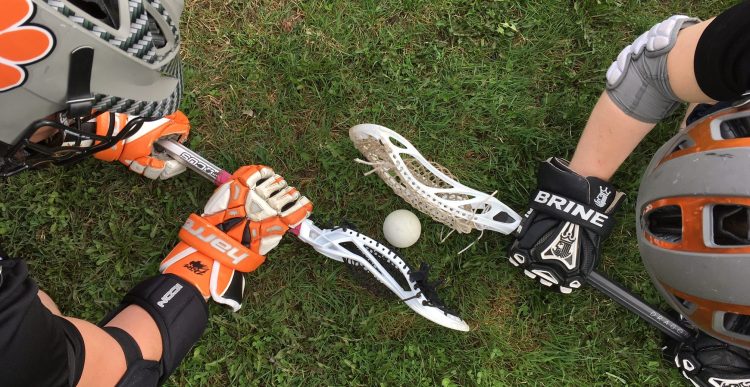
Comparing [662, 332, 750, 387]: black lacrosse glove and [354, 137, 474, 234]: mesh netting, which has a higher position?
[354, 137, 474, 234]: mesh netting

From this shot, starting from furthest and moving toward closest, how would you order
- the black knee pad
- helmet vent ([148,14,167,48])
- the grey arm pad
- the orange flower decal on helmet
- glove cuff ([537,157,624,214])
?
glove cuff ([537,157,624,214]), the black knee pad, the grey arm pad, helmet vent ([148,14,167,48]), the orange flower decal on helmet

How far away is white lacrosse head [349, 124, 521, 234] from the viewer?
2764mm

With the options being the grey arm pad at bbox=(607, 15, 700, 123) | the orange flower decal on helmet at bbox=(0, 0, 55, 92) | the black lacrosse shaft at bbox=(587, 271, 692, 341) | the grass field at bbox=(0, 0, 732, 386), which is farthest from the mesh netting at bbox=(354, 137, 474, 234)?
the orange flower decal on helmet at bbox=(0, 0, 55, 92)

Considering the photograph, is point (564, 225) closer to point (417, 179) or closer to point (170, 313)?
point (417, 179)

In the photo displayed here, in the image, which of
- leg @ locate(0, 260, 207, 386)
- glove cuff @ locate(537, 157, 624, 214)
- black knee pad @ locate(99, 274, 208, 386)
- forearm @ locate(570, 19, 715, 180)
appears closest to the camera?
leg @ locate(0, 260, 207, 386)

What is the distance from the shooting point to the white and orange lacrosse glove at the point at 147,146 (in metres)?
2.71

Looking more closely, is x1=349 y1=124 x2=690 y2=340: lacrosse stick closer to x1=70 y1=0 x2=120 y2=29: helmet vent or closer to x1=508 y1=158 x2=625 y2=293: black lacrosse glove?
x1=508 y1=158 x2=625 y2=293: black lacrosse glove

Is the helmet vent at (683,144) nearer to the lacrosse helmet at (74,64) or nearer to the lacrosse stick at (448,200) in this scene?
the lacrosse stick at (448,200)

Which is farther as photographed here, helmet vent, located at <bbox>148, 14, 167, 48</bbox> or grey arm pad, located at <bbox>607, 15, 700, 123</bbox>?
grey arm pad, located at <bbox>607, 15, 700, 123</bbox>

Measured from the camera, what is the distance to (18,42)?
152cm

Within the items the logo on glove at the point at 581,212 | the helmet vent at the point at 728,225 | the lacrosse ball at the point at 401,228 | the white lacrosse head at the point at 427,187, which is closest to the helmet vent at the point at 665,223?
the helmet vent at the point at 728,225

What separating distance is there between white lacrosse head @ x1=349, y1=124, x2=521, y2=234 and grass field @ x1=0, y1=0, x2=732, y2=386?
0.65 feet

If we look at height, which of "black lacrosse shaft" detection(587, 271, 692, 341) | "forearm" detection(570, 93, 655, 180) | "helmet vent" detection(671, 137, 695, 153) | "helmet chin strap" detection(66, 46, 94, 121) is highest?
"helmet chin strap" detection(66, 46, 94, 121)

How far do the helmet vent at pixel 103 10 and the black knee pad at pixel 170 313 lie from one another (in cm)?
135
